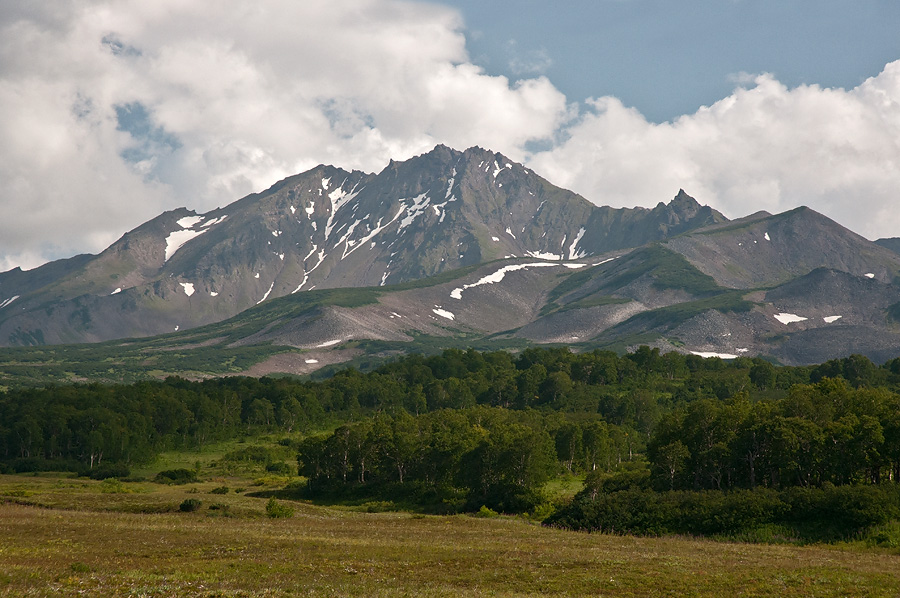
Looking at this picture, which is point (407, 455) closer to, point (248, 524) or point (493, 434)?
point (493, 434)

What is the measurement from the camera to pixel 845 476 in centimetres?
8212

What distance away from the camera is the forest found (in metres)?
76.6

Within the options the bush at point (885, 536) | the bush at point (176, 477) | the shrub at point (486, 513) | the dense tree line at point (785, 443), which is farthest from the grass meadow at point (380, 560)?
the bush at point (176, 477)

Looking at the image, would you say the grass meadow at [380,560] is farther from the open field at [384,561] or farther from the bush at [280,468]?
the bush at [280,468]

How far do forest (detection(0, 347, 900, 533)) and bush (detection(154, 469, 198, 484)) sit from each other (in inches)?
449

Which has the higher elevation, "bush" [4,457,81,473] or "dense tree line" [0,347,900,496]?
"dense tree line" [0,347,900,496]

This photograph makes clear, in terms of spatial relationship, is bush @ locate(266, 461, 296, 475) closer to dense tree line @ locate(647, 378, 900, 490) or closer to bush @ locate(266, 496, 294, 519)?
bush @ locate(266, 496, 294, 519)

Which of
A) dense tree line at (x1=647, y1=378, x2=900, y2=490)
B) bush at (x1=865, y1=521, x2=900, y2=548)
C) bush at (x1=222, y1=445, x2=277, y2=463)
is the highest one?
dense tree line at (x1=647, y1=378, x2=900, y2=490)

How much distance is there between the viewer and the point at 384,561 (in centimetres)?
5128

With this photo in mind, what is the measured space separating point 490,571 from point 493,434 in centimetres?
5996

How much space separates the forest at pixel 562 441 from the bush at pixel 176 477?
11.4m

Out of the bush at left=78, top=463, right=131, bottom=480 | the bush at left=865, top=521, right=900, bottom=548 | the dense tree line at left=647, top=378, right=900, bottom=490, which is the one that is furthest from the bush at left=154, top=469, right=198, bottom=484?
the bush at left=865, top=521, right=900, bottom=548

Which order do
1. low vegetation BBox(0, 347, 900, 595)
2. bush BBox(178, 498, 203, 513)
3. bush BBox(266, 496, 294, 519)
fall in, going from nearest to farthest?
low vegetation BBox(0, 347, 900, 595)
bush BBox(266, 496, 294, 519)
bush BBox(178, 498, 203, 513)

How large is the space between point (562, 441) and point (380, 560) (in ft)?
260
